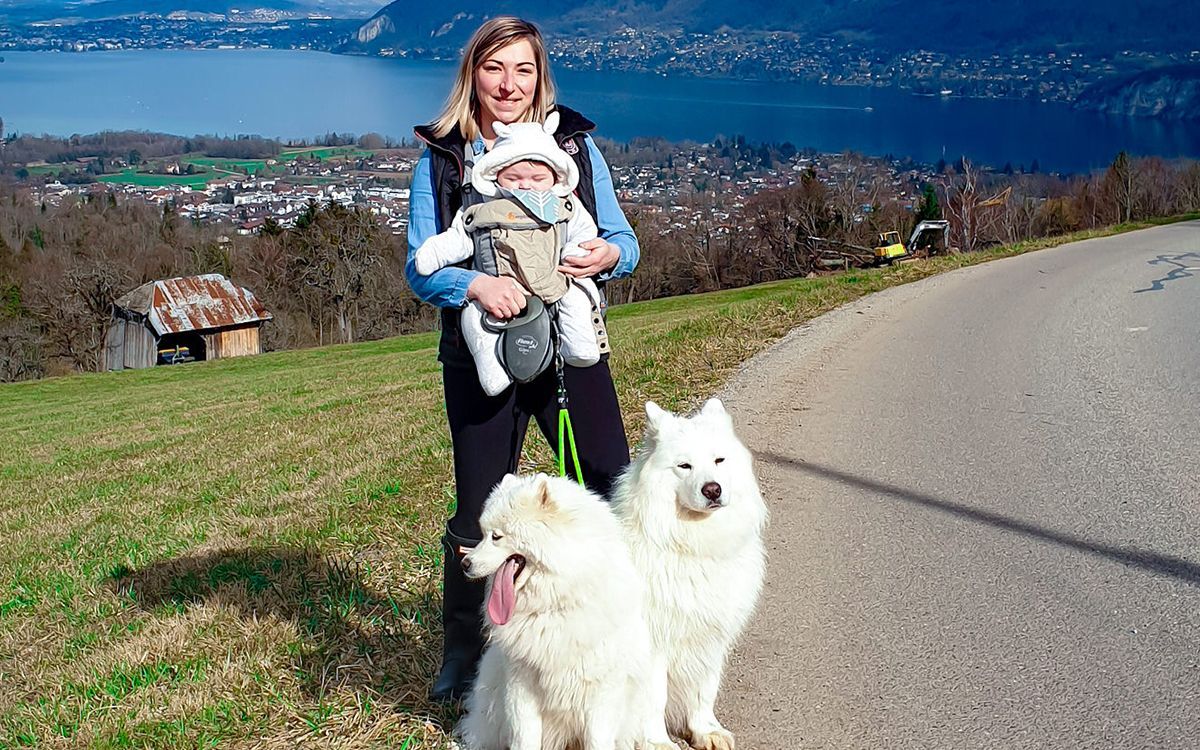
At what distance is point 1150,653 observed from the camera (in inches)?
178

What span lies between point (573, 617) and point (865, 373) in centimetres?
852

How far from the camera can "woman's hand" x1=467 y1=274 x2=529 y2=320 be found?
11.5 ft

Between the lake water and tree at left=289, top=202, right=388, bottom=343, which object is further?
the lake water

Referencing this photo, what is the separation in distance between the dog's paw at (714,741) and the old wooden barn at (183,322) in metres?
57.1

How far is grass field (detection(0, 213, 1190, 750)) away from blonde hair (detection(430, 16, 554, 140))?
233cm

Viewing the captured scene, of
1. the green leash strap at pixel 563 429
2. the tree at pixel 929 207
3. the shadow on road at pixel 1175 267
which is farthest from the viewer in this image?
the tree at pixel 929 207

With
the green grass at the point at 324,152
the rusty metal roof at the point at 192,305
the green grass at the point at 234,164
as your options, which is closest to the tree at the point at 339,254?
the rusty metal roof at the point at 192,305

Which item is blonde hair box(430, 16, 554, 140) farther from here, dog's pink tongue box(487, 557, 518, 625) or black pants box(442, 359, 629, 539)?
dog's pink tongue box(487, 557, 518, 625)

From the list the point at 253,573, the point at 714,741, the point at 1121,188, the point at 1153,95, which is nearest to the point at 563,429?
the point at 714,741

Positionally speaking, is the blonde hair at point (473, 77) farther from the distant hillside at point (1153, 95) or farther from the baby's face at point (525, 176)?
the distant hillside at point (1153, 95)

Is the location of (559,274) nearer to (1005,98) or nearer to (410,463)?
(410,463)

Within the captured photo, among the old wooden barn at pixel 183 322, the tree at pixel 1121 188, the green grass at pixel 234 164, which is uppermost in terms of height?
the green grass at pixel 234 164

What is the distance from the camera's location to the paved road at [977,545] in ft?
13.5

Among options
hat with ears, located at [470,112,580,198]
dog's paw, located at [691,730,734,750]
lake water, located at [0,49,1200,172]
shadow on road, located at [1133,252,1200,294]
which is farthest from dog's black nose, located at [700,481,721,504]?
lake water, located at [0,49,1200,172]
